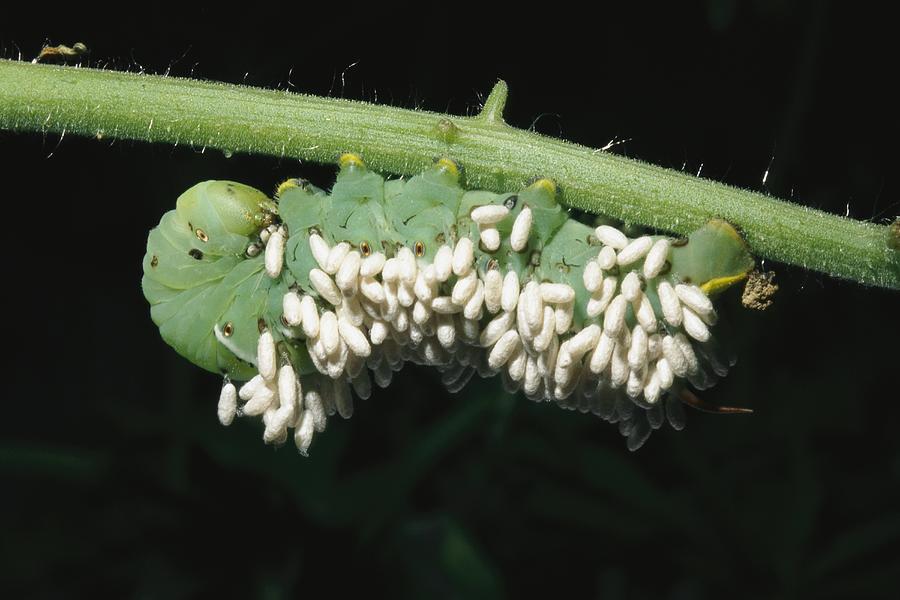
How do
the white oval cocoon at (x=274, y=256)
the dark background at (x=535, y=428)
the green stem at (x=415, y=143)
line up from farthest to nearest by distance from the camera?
the dark background at (x=535, y=428)
the white oval cocoon at (x=274, y=256)
the green stem at (x=415, y=143)

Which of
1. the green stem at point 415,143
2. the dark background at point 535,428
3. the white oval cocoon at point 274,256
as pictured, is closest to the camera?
the green stem at point 415,143

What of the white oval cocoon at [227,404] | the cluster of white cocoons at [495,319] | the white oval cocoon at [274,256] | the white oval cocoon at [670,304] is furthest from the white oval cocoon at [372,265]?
the white oval cocoon at [670,304]

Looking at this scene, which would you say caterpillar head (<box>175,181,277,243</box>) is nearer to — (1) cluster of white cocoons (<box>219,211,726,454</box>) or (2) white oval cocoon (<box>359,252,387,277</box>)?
(1) cluster of white cocoons (<box>219,211,726,454</box>)

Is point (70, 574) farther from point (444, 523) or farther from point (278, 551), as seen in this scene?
point (444, 523)

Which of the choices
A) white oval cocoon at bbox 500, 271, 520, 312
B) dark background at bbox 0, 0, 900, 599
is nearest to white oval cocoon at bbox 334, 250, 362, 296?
white oval cocoon at bbox 500, 271, 520, 312

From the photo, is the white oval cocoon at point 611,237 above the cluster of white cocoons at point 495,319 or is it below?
above

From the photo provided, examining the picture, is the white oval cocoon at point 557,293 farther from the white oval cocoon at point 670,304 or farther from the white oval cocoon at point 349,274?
the white oval cocoon at point 349,274

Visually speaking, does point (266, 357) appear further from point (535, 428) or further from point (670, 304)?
point (535, 428)
